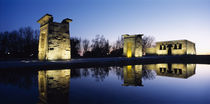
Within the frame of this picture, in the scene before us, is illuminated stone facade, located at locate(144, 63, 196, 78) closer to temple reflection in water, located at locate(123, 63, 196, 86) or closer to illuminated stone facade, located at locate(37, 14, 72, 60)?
temple reflection in water, located at locate(123, 63, 196, 86)

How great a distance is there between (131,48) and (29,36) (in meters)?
24.2

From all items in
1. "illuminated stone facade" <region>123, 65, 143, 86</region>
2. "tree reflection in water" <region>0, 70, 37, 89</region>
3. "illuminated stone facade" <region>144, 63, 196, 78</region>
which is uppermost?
"tree reflection in water" <region>0, 70, 37, 89</region>

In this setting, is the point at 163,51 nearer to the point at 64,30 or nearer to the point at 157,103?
the point at 64,30

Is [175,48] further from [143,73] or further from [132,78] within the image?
[132,78]

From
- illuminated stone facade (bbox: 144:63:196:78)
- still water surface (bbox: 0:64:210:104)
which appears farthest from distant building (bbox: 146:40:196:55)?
still water surface (bbox: 0:64:210:104)

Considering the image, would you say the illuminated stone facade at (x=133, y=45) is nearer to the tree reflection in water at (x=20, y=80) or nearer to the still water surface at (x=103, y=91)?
the still water surface at (x=103, y=91)

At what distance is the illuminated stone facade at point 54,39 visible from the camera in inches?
404

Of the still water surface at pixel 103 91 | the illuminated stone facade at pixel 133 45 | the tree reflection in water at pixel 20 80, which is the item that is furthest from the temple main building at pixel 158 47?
the tree reflection in water at pixel 20 80

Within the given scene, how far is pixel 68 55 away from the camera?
11.3 metres

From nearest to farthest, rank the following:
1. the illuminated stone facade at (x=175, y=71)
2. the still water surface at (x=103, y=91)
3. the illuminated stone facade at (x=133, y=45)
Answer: the still water surface at (x=103, y=91)
the illuminated stone facade at (x=175, y=71)
the illuminated stone facade at (x=133, y=45)

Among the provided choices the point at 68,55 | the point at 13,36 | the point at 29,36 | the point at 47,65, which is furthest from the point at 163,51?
the point at 13,36

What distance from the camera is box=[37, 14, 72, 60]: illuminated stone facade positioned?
1027 cm

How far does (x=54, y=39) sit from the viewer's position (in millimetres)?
10523

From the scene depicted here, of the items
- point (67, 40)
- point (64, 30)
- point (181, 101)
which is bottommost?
point (181, 101)
